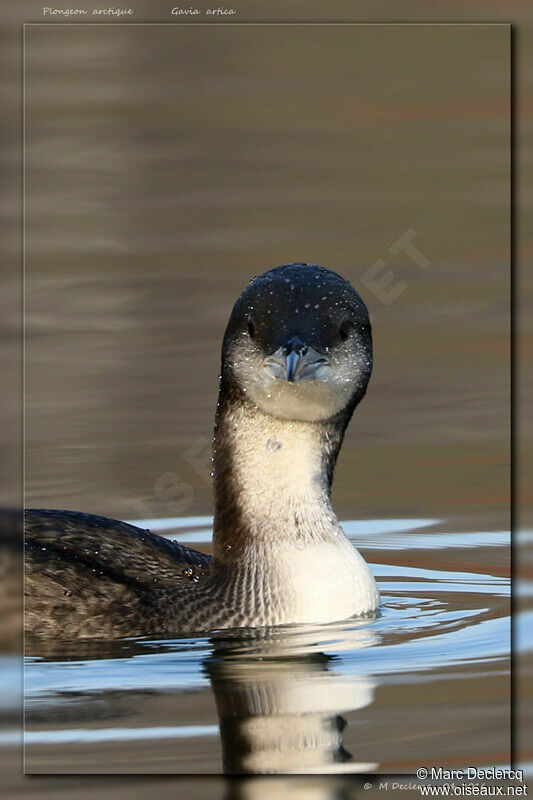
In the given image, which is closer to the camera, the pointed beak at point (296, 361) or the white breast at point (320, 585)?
the pointed beak at point (296, 361)

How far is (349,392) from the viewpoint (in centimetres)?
872

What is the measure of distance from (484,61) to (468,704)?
5954 mm

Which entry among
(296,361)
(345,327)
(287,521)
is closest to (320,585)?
(287,521)

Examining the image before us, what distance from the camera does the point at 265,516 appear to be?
28.8 ft

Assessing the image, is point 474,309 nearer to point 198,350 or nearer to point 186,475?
point 198,350

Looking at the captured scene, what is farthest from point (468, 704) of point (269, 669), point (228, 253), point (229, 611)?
point (228, 253)

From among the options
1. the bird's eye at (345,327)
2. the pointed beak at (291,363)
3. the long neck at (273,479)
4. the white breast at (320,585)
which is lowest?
the white breast at (320,585)

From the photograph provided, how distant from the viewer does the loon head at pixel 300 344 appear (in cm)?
847

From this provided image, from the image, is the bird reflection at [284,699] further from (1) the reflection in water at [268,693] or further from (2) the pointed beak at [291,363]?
(2) the pointed beak at [291,363]

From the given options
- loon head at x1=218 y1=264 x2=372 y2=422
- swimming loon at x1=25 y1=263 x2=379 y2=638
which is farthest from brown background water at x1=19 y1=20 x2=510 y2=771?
loon head at x1=218 y1=264 x2=372 y2=422

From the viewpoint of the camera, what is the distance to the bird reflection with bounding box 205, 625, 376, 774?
23.2 ft

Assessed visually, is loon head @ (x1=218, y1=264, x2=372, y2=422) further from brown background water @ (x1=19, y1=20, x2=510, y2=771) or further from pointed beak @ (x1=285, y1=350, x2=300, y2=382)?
brown background water @ (x1=19, y1=20, x2=510, y2=771)

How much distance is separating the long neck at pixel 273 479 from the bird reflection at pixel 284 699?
0.46m

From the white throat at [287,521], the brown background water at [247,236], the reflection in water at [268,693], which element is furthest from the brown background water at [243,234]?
Answer: the reflection in water at [268,693]
